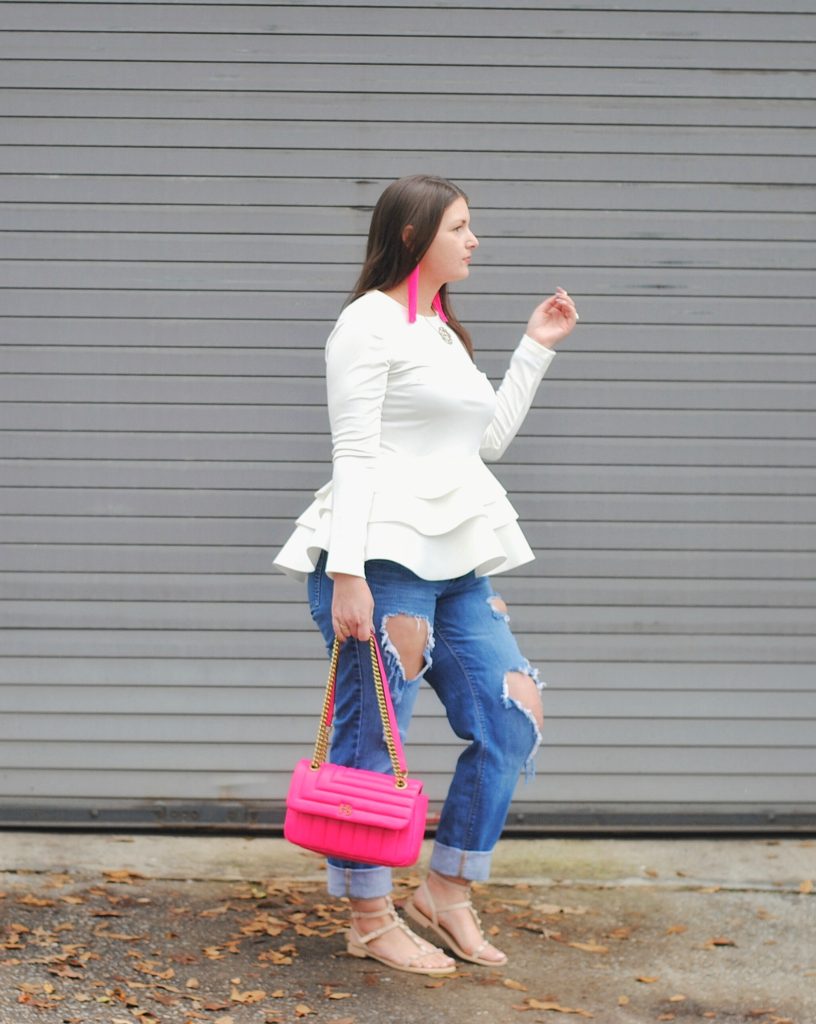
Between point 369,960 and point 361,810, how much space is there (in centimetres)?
67

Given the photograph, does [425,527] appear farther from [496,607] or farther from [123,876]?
[123,876]

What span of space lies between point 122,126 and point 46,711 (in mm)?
2088

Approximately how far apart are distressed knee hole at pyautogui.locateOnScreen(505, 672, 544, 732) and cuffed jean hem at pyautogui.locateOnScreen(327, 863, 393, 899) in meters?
0.60

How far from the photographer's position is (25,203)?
16.3 ft

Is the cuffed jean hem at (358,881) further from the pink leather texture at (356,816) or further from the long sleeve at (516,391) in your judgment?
the long sleeve at (516,391)

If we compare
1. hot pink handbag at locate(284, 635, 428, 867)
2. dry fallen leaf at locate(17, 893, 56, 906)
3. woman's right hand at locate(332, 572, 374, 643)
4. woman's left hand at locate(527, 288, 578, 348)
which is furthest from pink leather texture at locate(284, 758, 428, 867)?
woman's left hand at locate(527, 288, 578, 348)

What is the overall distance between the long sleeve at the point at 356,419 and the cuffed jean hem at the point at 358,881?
89 cm

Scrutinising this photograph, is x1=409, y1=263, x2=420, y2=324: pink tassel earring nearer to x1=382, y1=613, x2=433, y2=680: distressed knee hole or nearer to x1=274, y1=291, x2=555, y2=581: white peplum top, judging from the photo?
x1=274, y1=291, x2=555, y2=581: white peplum top

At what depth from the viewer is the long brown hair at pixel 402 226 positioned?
368 cm

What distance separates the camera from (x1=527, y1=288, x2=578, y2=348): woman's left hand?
4027 millimetres

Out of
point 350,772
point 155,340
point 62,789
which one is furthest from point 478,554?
point 62,789

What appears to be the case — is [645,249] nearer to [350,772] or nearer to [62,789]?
[350,772]

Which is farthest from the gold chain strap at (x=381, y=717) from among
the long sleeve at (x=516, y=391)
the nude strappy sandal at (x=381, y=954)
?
the long sleeve at (x=516, y=391)

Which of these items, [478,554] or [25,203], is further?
[25,203]
